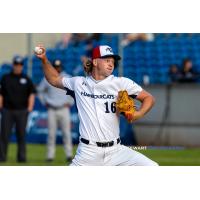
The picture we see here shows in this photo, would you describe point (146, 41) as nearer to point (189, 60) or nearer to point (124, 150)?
point (189, 60)

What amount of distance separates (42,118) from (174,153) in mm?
4402

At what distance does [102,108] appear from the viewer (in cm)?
893

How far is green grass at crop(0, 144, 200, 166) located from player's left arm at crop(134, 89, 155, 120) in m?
6.01

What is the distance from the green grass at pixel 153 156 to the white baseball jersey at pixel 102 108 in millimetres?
6002

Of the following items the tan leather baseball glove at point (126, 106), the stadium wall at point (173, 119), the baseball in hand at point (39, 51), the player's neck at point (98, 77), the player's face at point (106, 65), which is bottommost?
the stadium wall at point (173, 119)

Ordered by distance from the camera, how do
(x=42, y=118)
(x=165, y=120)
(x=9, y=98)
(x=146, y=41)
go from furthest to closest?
1. (x=146, y=41)
2. (x=42, y=118)
3. (x=165, y=120)
4. (x=9, y=98)

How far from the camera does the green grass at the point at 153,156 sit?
15.3 metres

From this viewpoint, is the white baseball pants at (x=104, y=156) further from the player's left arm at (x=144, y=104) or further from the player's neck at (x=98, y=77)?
the player's neck at (x=98, y=77)

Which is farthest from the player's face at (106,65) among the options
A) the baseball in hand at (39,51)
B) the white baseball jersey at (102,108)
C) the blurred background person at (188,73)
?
the blurred background person at (188,73)

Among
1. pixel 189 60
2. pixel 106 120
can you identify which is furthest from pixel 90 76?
pixel 189 60

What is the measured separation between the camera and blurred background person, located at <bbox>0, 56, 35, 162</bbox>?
16.4 metres

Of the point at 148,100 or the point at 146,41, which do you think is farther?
the point at 146,41

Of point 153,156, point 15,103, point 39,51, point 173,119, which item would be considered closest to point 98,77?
point 39,51
